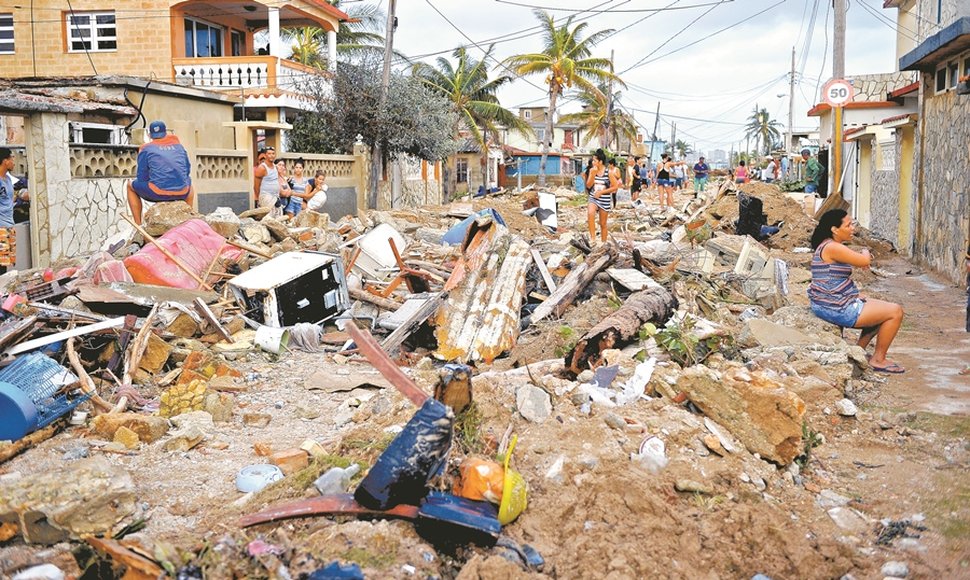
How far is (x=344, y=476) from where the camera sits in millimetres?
4352

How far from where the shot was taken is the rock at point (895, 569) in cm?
393

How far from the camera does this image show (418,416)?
3.84 metres

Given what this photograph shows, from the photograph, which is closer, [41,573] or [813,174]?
[41,573]

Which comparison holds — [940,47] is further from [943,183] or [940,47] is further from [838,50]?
[838,50]

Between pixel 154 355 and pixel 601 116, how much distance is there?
4566 cm

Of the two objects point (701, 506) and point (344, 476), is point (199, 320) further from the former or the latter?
point (701, 506)

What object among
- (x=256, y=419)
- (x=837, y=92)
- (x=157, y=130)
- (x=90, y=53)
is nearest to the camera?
(x=256, y=419)

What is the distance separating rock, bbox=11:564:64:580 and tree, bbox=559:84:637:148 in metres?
40.9

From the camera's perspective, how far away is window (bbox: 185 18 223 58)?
25.1 meters

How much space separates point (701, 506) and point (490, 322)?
4302 mm

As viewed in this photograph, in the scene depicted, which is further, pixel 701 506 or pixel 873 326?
pixel 873 326

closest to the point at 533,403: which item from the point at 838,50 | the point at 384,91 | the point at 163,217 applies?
→ the point at 163,217

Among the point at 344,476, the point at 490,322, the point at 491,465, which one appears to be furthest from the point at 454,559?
the point at 490,322

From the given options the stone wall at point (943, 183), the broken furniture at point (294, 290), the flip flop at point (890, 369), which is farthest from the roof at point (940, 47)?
the broken furniture at point (294, 290)
